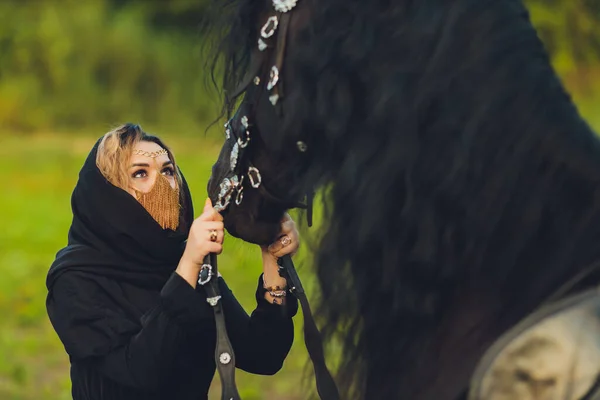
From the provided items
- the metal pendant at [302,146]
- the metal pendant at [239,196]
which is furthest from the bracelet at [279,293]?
the metal pendant at [302,146]

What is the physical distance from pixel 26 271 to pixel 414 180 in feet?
30.8

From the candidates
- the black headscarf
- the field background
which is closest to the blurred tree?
the black headscarf

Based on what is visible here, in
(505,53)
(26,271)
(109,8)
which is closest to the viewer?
(505,53)

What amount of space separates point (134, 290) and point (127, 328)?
0.15 meters

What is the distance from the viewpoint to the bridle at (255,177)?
Answer: 2305mm

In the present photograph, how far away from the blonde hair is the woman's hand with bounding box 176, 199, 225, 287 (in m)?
0.50

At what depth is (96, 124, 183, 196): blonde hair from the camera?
10.9 feet

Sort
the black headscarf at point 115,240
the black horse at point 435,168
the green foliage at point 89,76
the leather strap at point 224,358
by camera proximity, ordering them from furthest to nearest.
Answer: the green foliage at point 89,76
the black headscarf at point 115,240
the leather strap at point 224,358
the black horse at point 435,168

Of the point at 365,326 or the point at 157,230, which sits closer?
the point at 365,326

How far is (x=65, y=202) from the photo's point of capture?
15.6m

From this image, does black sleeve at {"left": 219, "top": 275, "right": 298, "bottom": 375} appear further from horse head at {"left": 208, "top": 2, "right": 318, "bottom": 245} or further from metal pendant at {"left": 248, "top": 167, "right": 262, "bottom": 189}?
metal pendant at {"left": 248, "top": 167, "right": 262, "bottom": 189}

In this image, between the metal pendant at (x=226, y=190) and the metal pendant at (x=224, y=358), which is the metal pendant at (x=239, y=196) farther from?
the metal pendant at (x=224, y=358)

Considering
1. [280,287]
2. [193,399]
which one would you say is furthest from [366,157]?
[193,399]

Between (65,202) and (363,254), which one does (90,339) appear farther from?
(65,202)
